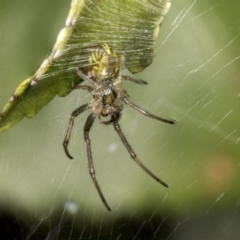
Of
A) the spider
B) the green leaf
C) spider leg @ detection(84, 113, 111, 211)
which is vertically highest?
the green leaf

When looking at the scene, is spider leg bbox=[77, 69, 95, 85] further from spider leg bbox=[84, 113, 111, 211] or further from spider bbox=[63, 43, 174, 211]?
spider leg bbox=[84, 113, 111, 211]

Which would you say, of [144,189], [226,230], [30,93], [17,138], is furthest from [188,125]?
[30,93]

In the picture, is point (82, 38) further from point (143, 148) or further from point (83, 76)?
point (143, 148)

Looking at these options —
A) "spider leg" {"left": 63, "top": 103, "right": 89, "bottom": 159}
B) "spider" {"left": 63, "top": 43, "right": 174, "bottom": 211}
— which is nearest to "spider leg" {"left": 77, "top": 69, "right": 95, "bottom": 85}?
"spider" {"left": 63, "top": 43, "right": 174, "bottom": 211}

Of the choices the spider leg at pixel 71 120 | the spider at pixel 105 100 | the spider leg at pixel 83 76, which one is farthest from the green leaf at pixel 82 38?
the spider leg at pixel 71 120

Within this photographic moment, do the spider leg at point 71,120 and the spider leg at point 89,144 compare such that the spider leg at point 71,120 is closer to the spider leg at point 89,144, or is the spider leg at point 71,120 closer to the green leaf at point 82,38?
the spider leg at point 89,144

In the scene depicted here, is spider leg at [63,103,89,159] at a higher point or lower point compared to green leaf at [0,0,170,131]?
lower
